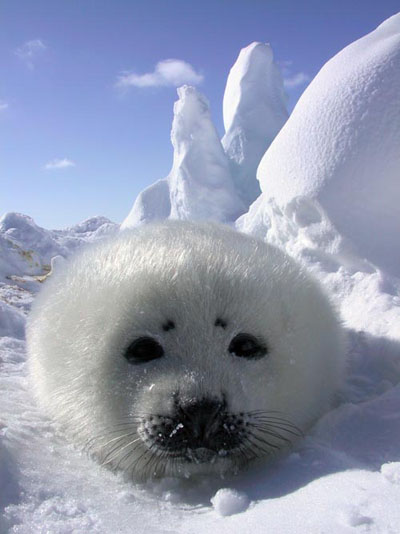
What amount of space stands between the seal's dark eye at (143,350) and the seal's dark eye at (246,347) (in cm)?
27

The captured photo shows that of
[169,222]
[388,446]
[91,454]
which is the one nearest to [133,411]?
[91,454]

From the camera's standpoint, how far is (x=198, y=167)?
1576cm

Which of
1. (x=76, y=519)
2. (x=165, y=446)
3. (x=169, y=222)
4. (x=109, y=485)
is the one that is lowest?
(x=76, y=519)

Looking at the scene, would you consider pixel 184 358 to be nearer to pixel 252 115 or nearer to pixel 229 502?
pixel 229 502

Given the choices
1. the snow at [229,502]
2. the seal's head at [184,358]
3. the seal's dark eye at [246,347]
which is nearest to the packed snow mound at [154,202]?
the seal's head at [184,358]

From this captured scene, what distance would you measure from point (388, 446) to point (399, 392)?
18.0 inches

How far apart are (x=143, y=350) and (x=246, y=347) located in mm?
386

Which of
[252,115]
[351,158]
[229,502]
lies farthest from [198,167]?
[229,502]

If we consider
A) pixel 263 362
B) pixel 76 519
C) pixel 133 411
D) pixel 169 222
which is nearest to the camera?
pixel 76 519

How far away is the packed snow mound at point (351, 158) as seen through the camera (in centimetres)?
353

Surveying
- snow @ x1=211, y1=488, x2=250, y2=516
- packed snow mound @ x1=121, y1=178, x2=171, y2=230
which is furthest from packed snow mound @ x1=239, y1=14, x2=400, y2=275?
packed snow mound @ x1=121, y1=178, x2=171, y2=230

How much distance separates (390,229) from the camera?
350 centimetres

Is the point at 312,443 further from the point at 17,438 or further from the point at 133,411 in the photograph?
the point at 17,438

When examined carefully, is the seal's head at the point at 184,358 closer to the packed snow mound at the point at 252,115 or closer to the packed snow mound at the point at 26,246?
the packed snow mound at the point at 26,246
